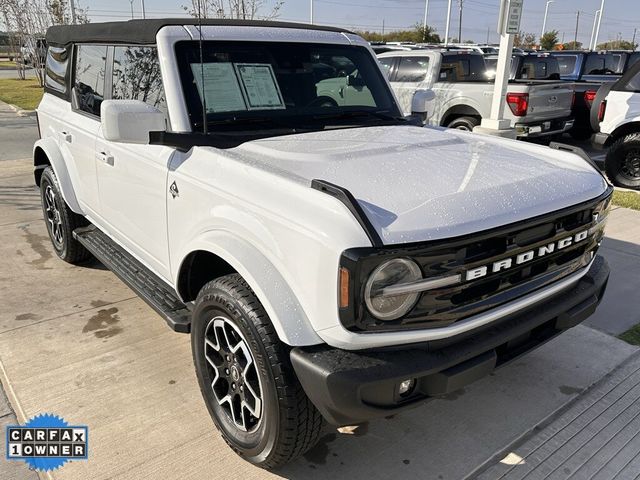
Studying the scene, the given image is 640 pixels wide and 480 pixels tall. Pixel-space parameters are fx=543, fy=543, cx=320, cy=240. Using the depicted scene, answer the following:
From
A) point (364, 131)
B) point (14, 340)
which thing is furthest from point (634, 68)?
point (14, 340)

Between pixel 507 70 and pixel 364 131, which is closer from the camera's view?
pixel 364 131

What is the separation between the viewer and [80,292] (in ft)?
14.1

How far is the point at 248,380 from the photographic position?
2.42m

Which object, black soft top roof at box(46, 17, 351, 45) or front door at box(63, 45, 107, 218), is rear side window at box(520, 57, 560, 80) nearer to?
black soft top roof at box(46, 17, 351, 45)

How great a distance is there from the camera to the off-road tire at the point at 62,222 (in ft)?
A: 14.8

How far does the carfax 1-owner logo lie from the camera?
8.53 feet

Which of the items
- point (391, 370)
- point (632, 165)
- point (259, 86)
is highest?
point (259, 86)

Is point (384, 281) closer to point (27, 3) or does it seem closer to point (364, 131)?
point (364, 131)

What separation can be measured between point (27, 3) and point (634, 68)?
69.6 feet

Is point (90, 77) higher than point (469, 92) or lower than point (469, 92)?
higher

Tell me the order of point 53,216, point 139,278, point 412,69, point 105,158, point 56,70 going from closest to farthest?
point 139,278 → point 105,158 → point 56,70 → point 53,216 → point 412,69

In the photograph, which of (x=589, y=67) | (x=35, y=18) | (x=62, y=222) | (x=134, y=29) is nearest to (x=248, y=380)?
(x=134, y=29)

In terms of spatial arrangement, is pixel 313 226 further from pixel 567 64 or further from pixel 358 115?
pixel 567 64

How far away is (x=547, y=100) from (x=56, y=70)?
771 centimetres
